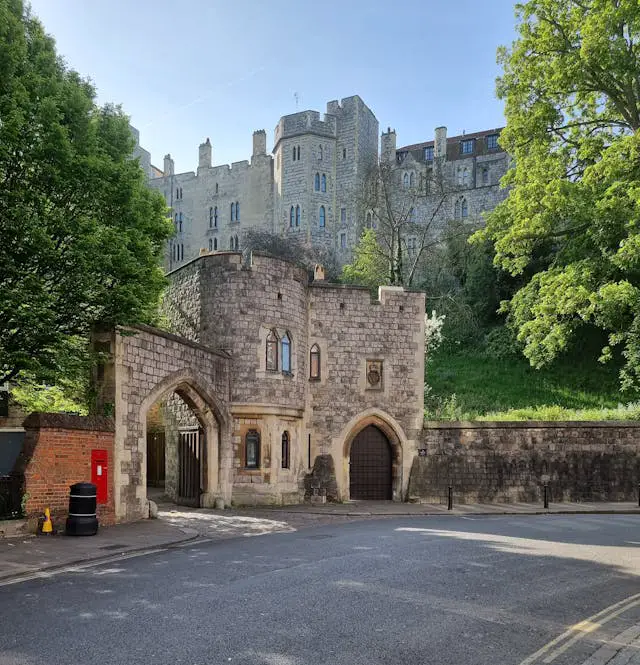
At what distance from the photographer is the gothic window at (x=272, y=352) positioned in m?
21.2

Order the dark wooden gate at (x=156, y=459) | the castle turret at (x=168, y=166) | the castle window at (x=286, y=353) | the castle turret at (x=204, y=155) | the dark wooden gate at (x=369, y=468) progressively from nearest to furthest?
the castle window at (x=286, y=353) → the dark wooden gate at (x=369, y=468) → the dark wooden gate at (x=156, y=459) → the castle turret at (x=204, y=155) → the castle turret at (x=168, y=166)

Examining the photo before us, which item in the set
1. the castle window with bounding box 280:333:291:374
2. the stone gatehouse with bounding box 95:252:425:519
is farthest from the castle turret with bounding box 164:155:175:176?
the castle window with bounding box 280:333:291:374

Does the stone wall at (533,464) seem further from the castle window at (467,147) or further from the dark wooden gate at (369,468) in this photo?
the castle window at (467,147)

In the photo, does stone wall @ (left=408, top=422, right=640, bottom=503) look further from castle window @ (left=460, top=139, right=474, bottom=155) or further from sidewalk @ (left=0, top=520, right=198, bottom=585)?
castle window @ (left=460, top=139, right=474, bottom=155)

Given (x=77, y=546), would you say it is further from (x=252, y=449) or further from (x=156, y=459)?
(x=156, y=459)

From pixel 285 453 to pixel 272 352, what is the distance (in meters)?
3.10

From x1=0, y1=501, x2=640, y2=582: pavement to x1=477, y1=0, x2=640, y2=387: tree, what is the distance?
18.1ft

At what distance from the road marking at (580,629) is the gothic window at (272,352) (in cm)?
1409

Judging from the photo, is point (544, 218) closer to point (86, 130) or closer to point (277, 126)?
point (86, 130)

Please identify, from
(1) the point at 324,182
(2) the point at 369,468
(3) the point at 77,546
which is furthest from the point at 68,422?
(1) the point at 324,182

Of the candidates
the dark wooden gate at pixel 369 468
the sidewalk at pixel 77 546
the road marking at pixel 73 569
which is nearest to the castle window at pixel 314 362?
the dark wooden gate at pixel 369 468

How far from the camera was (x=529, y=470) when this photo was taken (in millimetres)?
22703

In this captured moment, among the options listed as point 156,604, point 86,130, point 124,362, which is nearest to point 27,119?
point 86,130

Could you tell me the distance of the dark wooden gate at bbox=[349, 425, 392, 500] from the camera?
23.2 metres
